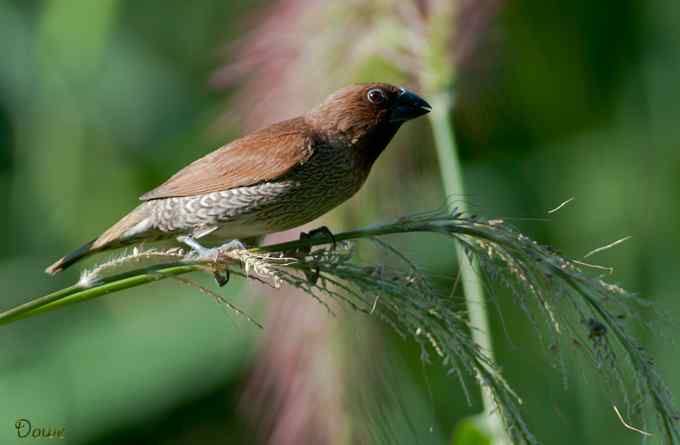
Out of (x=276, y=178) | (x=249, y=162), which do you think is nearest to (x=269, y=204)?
(x=276, y=178)

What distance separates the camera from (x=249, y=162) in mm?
3381

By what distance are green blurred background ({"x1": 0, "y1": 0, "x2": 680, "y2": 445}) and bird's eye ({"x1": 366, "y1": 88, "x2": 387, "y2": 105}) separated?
0.90 m

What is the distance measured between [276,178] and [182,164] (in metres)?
2.67

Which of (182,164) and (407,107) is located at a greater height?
(182,164)

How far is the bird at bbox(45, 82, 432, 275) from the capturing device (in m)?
3.26

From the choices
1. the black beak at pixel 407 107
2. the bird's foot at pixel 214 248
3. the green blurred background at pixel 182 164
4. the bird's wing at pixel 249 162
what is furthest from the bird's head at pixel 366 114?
the green blurred background at pixel 182 164

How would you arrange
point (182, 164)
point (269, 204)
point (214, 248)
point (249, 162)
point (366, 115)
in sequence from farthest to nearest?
point (182, 164)
point (366, 115)
point (249, 162)
point (269, 204)
point (214, 248)

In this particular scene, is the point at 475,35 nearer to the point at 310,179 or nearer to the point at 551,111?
the point at 310,179

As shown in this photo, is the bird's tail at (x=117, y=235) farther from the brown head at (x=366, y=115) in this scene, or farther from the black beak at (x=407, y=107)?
the black beak at (x=407, y=107)

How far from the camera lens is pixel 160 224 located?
3367 mm

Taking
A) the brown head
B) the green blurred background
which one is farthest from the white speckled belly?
the green blurred background

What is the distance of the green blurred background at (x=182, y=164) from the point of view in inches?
193

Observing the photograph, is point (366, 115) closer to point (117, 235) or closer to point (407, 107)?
point (407, 107)

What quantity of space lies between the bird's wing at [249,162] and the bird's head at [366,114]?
11 cm
